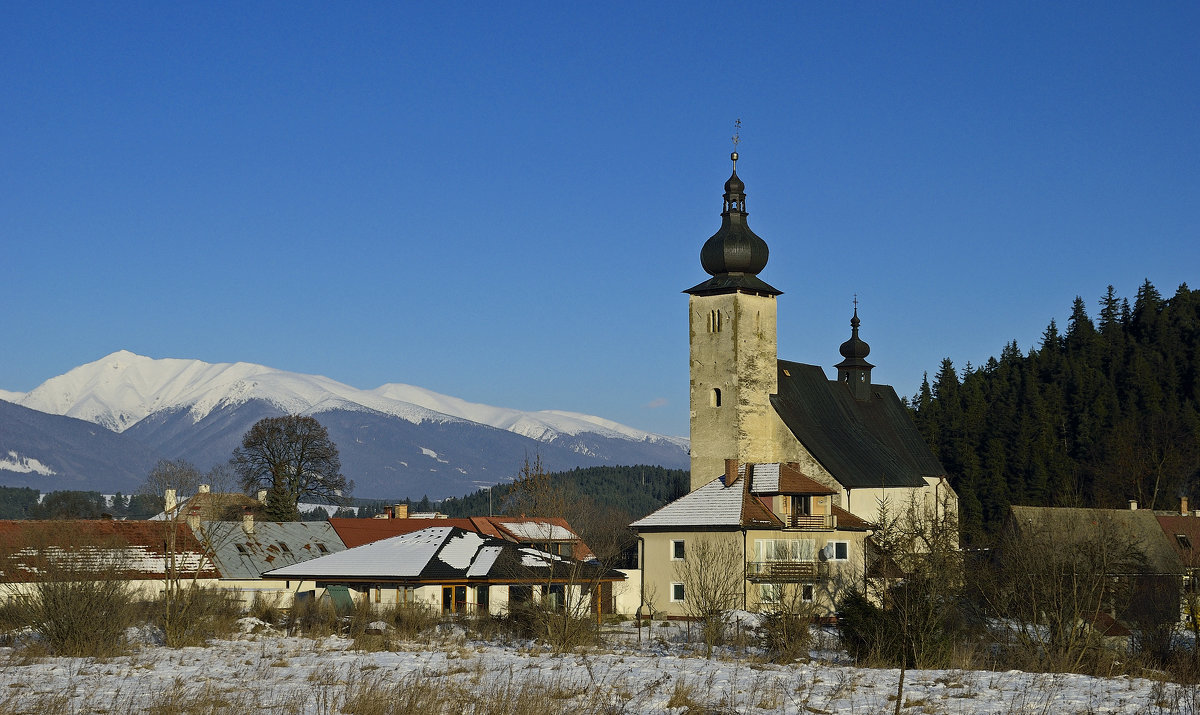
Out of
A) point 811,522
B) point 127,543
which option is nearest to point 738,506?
point 811,522

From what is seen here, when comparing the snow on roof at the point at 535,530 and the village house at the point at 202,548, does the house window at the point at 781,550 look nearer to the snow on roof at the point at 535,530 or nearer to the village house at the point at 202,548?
the snow on roof at the point at 535,530

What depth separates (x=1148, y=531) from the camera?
55.6m

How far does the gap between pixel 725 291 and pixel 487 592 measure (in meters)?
22.5

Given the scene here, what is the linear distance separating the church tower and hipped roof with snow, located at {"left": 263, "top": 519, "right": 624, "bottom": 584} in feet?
50.4

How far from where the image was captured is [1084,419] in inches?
3846

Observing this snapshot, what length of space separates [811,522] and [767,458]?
32.5 feet

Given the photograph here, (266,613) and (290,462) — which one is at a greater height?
(290,462)

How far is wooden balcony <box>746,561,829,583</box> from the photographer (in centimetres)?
4969

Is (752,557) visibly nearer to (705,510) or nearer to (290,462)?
(705,510)

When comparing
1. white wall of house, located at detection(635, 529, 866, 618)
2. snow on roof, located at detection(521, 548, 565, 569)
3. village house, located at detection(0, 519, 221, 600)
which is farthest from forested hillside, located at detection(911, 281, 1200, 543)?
village house, located at detection(0, 519, 221, 600)

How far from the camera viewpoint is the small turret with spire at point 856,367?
74.4m

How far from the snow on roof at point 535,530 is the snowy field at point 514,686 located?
33502 millimetres

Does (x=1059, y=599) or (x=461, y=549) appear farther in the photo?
(x=461, y=549)

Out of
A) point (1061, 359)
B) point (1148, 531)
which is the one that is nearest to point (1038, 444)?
point (1061, 359)
